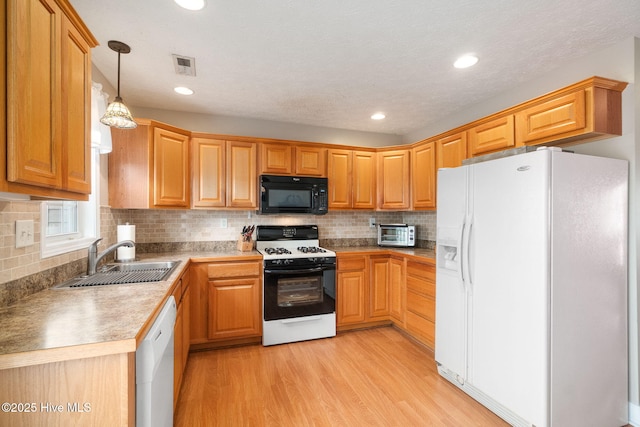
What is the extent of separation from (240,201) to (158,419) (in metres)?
2.22

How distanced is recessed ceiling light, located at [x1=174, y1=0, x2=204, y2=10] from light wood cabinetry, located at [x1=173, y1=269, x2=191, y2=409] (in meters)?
1.64

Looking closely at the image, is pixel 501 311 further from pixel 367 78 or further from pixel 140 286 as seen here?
pixel 140 286

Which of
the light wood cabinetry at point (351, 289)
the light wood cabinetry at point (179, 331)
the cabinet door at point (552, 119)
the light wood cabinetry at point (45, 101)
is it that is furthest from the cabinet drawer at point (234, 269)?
the cabinet door at point (552, 119)

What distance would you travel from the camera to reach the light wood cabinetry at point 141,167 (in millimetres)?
2648

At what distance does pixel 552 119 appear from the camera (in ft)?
6.76

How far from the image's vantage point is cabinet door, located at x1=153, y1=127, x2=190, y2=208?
2.77 m

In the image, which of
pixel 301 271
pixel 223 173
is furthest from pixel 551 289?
pixel 223 173

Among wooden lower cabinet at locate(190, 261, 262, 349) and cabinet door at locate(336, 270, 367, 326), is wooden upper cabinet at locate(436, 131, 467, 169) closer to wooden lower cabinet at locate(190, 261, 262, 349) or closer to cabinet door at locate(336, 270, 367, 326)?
cabinet door at locate(336, 270, 367, 326)

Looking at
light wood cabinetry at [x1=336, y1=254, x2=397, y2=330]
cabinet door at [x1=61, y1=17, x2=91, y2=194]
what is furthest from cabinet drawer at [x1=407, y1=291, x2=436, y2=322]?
cabinet door at [x1=61, y1=17, x2=91, y2=194]

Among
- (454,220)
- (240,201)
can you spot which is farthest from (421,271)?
(240,201)

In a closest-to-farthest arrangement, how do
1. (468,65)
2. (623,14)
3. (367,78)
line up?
(623,14) < (468,65) < (367,78)

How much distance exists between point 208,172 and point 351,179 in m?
1.65

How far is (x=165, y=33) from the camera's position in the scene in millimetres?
1853

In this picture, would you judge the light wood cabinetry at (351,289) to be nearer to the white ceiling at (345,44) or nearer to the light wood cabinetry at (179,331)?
the light wood cabinetry at (179,331)
